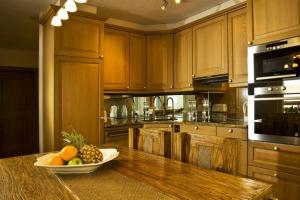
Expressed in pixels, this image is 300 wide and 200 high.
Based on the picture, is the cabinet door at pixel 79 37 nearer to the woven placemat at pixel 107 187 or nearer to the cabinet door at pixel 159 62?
the cabinet door at pixel 159 62

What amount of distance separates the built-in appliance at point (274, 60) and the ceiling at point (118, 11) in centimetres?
103

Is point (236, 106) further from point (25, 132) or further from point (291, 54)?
point (25, 132)

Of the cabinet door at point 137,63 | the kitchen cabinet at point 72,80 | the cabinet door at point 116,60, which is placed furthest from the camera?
the cabinet door at point 137,63

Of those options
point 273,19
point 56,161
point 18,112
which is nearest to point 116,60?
point 273,19

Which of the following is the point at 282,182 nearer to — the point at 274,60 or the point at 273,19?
the point at 274,60

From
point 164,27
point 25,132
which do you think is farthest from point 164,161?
point 25,132

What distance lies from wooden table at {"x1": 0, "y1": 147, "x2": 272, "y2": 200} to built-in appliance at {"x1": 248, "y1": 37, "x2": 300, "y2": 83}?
146cm

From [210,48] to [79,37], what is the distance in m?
1.69

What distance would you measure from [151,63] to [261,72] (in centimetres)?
184

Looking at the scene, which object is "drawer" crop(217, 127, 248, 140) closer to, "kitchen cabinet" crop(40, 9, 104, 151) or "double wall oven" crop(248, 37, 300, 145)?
"double wall oven" crop(248, 37, 300, 145)

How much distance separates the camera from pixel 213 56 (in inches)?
123

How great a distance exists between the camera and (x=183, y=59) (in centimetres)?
355

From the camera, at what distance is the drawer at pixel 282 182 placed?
6.51ft

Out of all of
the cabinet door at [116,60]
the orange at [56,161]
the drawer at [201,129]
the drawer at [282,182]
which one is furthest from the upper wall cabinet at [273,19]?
the orange at [56,161]
